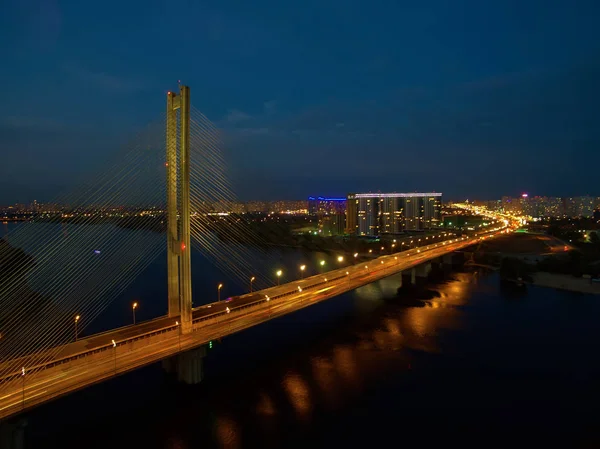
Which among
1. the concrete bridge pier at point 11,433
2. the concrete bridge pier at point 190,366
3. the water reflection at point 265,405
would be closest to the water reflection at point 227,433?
the water reflection at point 265,405

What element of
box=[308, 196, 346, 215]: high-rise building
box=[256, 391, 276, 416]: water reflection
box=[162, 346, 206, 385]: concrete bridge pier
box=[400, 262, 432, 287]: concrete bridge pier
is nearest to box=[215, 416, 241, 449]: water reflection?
box=[256, 391, 276, 416]: water reflection

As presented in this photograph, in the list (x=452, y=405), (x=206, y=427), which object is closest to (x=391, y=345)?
(x=452, y=405)

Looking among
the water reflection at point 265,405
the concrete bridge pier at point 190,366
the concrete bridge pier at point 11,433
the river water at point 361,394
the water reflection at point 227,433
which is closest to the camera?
the concrete bridge pier at point 11,433

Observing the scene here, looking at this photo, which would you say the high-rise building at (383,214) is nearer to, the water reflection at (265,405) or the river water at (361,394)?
the river water at (361,394)

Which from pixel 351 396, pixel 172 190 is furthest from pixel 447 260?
pixel 172 190

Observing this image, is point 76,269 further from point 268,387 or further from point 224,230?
point 224,230

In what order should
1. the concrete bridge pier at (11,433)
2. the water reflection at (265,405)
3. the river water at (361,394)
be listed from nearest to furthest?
1. the concrete bridge pier at (11,433)
2. the river water at (361,394)
3. the water reflection at (265,405)

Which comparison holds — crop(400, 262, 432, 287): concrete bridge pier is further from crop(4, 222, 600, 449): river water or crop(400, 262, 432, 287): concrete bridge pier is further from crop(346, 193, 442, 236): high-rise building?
crop(346, 193, 442, 236): high-rise building
